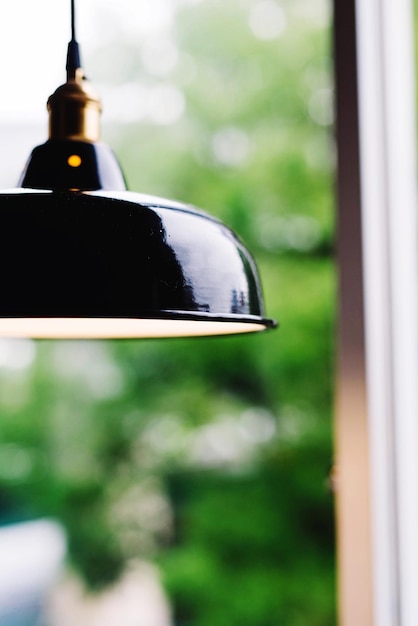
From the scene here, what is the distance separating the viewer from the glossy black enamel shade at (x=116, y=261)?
45cm

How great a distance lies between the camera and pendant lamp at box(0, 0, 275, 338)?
0.45 metres

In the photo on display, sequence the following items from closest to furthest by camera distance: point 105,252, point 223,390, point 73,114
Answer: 1. point 105,252
2. point 73,114
3. point 223,390

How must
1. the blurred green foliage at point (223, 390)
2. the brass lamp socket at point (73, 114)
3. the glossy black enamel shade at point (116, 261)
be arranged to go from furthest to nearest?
the blurred green foliage at point (223, 390)
the brass lamp socket at point (73, 114)
the glossy black enamel shade at point (116, 261)

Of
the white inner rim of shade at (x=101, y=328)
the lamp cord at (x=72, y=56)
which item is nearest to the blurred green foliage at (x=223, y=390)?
the white inner rim of shade at (x=101, y=328)

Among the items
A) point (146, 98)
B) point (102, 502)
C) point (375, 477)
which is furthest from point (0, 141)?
point (375, 477)

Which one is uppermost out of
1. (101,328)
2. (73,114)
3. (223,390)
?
(73,114)

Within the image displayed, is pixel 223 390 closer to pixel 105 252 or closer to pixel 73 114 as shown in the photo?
pixel 73 114

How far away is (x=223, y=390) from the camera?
360 cm

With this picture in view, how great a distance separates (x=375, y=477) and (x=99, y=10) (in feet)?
10.3

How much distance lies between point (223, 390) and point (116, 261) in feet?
10.4

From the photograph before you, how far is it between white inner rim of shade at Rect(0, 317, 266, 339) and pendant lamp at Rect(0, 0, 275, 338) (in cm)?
11

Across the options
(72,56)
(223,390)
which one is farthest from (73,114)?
(223,390)

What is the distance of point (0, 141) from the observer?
3.13 m

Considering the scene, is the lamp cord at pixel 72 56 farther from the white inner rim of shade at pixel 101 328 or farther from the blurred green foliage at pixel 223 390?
the blurred green foliage at pixel 223 390
